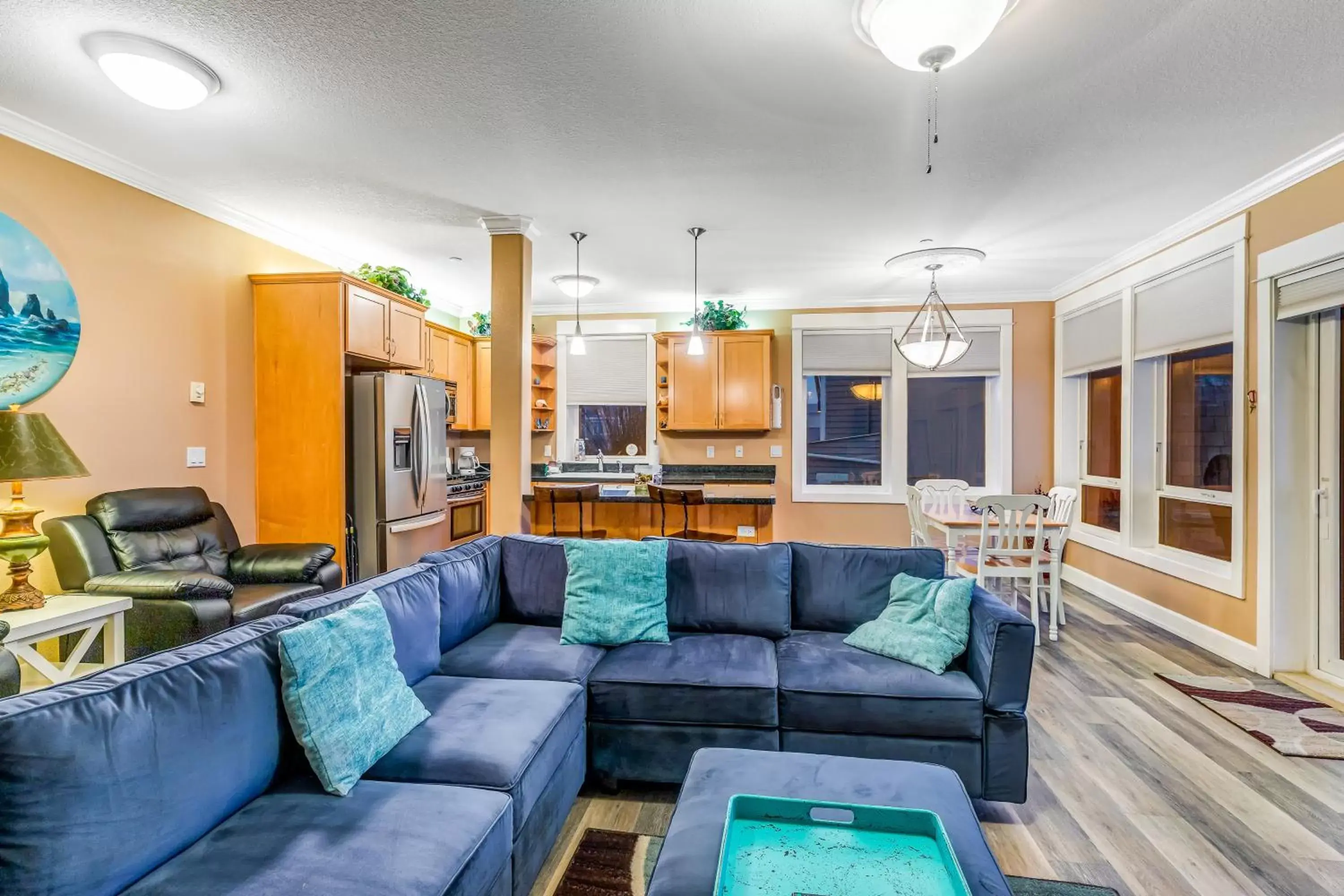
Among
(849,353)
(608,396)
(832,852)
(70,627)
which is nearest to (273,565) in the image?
(70,627)

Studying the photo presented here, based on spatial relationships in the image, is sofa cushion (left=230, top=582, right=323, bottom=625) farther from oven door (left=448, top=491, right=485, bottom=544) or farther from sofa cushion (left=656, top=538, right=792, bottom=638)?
oven door (left=448, top=491, right=485, bottom=544)

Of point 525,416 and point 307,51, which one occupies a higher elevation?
point 307,51

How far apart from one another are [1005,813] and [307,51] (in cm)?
379

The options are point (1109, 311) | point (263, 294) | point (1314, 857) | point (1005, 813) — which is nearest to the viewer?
point (1314, 857)

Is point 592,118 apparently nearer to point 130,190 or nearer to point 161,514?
point 130,190

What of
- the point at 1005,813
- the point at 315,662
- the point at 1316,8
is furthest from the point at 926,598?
the point at 1316,8

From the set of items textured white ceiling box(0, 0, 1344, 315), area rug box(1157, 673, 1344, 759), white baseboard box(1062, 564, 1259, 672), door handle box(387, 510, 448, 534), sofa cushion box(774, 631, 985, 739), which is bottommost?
area rug box(1157, 673, 1344, 759)

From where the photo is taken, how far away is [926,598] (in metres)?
2.55

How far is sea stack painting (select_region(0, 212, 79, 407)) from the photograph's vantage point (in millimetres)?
2740

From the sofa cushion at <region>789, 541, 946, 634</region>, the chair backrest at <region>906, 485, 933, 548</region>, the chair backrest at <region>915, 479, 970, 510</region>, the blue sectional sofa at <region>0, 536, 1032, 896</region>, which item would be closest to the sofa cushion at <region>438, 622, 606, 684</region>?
the blue sectional sofa at <region>0, 536, 1032, 896</region>

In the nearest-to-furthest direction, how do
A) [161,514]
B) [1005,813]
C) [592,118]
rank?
[1005,813] → [592,118] → [161,514]

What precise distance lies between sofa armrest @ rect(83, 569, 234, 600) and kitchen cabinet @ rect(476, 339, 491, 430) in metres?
3.77

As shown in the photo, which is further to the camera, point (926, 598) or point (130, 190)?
point (130, 190)

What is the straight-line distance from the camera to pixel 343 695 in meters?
1.61
